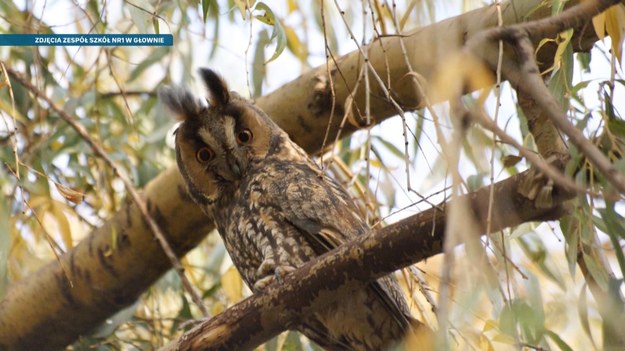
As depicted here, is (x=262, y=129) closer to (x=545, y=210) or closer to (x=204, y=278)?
(x=204, y=278)

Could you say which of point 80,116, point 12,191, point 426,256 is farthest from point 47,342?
point 426,256

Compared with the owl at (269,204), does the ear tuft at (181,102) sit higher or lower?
higher

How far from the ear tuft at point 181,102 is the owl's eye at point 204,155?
0.12 m

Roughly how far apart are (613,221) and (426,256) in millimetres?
357

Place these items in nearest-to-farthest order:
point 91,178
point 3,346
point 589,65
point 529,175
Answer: point 529,175 → point 589,65 → point 3,346 → point 91,178

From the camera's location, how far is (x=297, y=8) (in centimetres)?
296

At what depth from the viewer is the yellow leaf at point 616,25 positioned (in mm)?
1750

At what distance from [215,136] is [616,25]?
1378 mm

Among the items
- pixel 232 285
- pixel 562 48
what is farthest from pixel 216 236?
pixel 562 48

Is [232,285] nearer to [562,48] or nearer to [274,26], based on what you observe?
[274,26]

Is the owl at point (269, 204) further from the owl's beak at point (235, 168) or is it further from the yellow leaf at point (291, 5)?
the yellow leaf at point (291, 5)

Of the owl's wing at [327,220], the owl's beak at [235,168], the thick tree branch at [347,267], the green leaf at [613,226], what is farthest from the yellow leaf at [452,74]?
the owl's beak at [235,168]

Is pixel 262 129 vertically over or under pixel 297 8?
under

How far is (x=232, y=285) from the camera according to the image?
10.1ft
